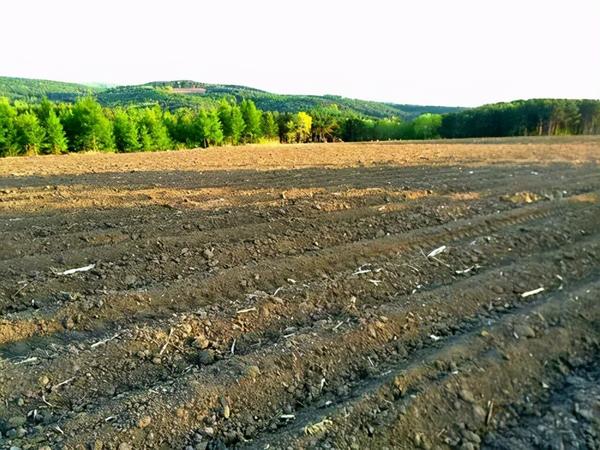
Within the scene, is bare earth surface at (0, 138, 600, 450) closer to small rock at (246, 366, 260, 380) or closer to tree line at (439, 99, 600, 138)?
small rock at (246, 366, 260, 380)

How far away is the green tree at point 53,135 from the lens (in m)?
30.7

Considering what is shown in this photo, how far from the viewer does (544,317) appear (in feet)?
13.5

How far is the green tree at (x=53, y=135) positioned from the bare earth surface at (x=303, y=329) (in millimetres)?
26458

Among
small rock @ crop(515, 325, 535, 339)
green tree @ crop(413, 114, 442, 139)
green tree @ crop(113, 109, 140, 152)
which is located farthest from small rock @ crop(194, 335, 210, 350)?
green tree @ crop(413, 114, 442, 139)

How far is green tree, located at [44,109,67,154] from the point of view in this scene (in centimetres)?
3072

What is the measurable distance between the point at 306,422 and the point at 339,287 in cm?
199

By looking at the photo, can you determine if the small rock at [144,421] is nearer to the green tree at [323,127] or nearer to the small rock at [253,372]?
the small rock at [253,372]

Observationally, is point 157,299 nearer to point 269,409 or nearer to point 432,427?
point 269,409

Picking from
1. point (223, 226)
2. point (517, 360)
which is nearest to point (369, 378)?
point (517, 360)

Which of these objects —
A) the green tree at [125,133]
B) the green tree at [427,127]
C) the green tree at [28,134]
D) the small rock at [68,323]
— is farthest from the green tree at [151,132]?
the small rock at [68,323]

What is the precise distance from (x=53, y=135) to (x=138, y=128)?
6683 millimetres

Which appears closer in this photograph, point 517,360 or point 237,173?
point 517,360

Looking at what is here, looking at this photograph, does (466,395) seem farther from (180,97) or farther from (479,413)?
(180,97)

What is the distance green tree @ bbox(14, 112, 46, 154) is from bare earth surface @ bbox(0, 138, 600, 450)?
83.9 ft
